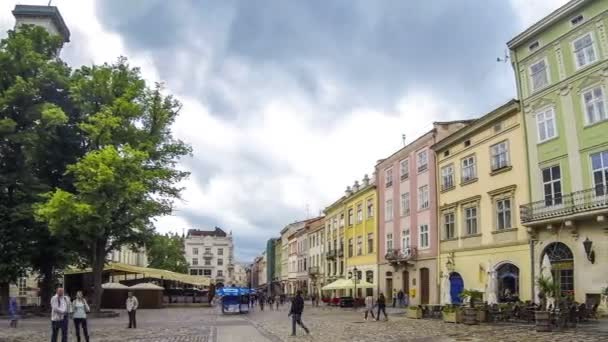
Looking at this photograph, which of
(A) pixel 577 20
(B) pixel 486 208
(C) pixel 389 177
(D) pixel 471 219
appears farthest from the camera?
(C) pixel 389 177

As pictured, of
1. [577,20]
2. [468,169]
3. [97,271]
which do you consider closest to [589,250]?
[577,20]

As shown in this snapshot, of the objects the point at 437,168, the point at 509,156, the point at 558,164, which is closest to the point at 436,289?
the point at 437,168

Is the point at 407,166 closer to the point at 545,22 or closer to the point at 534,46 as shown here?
the point at 534,46

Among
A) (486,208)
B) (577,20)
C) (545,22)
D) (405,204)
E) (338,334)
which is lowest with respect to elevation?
(338,334)

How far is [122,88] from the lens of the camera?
33.8 metres

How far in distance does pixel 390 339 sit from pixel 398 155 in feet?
96.9

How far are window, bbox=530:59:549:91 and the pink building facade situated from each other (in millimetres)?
11029

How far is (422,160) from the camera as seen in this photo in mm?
42312

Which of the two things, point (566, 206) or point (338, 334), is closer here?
point (338, 334)

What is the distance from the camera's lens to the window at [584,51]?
25484 mm

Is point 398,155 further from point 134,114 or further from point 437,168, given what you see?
point 134,114

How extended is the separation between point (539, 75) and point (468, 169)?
315 inches

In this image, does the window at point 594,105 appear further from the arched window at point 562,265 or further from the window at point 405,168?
the window at point 405,168

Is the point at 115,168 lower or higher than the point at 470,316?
higher
